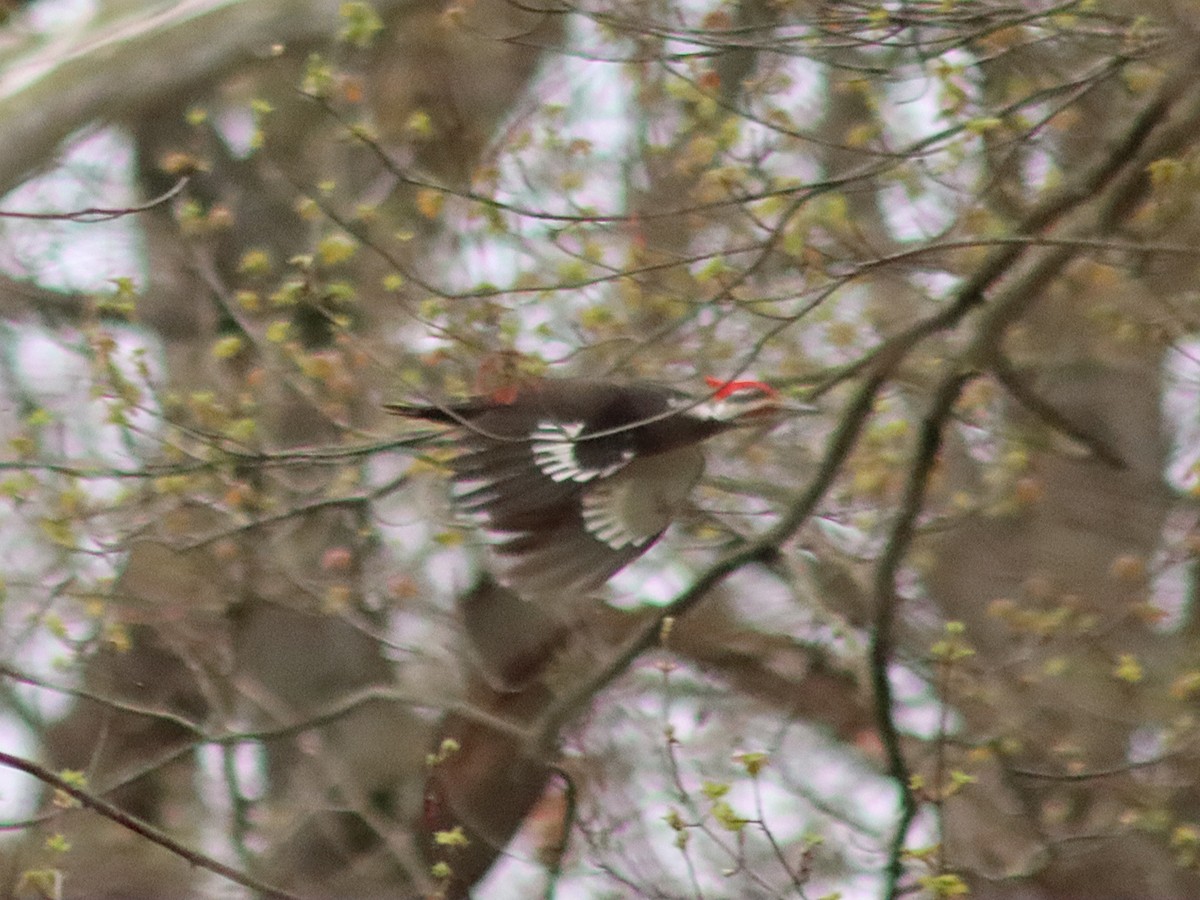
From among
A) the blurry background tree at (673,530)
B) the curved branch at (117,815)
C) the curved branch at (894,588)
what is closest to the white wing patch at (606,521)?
the blurry background tree at (673,530)

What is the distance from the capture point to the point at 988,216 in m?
4.20

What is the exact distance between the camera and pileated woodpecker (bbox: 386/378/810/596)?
408 centimetres

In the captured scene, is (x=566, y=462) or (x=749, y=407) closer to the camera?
(x=749, y=407)

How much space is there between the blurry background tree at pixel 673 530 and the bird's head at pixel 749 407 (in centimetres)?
8

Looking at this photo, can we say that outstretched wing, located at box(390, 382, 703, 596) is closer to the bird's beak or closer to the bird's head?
the bird's head

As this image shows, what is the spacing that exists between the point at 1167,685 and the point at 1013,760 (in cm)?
50

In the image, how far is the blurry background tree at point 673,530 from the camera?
3781 millimetres

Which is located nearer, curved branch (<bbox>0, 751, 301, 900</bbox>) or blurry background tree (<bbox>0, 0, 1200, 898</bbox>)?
curved branch (<bbox>0, 751, 301, 900</bbox>)

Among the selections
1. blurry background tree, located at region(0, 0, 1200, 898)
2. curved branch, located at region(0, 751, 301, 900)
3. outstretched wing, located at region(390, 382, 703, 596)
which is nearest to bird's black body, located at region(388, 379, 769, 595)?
outstretched wing, located at region(390, 382, 703, 596)

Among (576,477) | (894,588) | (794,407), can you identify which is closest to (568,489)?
(576,477)

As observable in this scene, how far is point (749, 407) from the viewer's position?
4133 mm

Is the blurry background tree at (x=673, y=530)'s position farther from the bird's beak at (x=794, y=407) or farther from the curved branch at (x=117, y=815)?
the curved branch at (x=117, y=815)

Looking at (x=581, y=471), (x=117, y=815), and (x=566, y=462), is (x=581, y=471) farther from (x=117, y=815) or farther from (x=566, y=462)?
(x=117, y=815)

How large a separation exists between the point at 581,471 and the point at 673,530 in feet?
1.83
